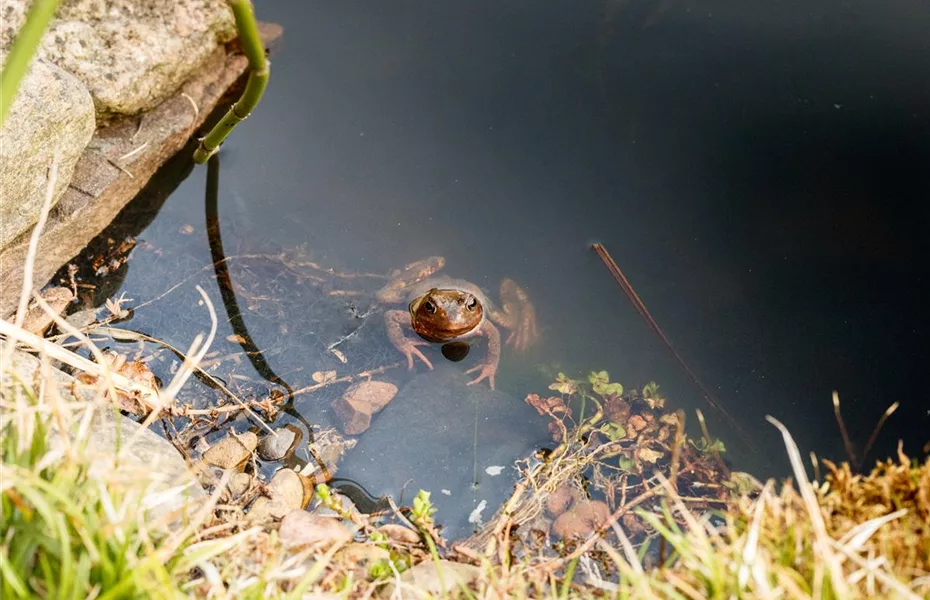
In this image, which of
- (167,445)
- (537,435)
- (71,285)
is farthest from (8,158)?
(537,435)

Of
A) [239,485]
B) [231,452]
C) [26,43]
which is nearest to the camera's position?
[26,43]

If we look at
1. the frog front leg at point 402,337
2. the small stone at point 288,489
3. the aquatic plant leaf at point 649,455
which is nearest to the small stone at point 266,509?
the small stone at point 288,489

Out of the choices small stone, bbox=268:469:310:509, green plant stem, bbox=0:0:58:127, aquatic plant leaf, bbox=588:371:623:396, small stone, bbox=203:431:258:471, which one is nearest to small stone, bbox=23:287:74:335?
small stone, bbox=203:431:258:471

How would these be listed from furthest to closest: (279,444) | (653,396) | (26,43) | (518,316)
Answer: (518,316) → (653,396) → (279,444) → (26,43)

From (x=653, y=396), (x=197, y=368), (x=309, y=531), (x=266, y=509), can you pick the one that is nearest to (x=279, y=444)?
(x=266, y=509)

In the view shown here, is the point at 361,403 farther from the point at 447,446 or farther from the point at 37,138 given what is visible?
the point at 37,138

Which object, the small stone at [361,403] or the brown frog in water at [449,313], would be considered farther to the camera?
the brown frog in water at [449,313]

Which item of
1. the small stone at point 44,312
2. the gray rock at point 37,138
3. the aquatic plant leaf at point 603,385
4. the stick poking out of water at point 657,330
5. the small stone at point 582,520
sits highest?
the gray rock at point 37,138

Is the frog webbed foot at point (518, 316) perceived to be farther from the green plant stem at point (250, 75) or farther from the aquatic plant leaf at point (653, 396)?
the green plant stem at point (250, 75)

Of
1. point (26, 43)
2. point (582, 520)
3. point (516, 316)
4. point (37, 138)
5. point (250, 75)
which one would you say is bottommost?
point (582, 520)
